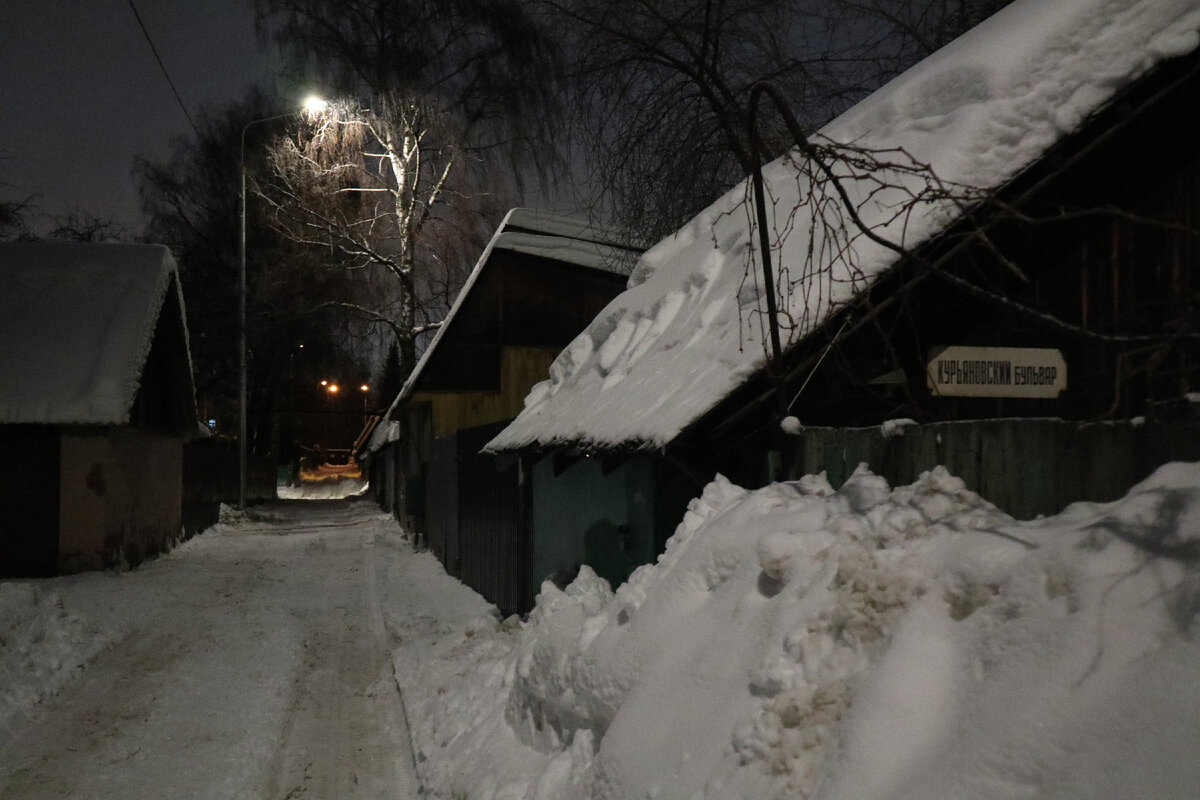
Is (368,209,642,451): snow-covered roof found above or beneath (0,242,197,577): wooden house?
above

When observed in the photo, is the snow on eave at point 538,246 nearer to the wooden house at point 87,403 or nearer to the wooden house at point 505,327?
the wooden house at point 505,327

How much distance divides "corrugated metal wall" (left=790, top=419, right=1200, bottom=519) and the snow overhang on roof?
10980 mm

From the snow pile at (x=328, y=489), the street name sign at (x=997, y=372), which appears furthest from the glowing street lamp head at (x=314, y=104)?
the snow pile at (x=328, y=489)

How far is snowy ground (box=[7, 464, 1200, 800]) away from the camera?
103 inches

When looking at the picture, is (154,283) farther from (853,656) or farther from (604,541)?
(853,656)

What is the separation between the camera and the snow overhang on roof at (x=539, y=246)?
1692cm

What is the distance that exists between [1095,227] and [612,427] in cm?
345

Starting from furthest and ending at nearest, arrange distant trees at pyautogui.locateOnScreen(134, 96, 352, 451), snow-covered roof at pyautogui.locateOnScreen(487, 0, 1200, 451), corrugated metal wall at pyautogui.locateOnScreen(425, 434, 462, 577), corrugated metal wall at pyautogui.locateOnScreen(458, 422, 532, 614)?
distant trees at pyautogui.locateOnScreen(134, 96, 352, 451)
corrugated metal wall at pyautogui.locateOnScreen(425, 434, 462, 577)
corrugated metal wall at pyautogui.locateOnScreen(458, 422, 532, 614)
snow-covered roof at pyautogui.locateOnScreen(487, 0, 1200, 451)

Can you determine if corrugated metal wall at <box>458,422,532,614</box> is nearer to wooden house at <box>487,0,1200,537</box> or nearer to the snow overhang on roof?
wooden house at <box>487,0,1200,537</box>

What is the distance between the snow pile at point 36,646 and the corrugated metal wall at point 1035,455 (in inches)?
253

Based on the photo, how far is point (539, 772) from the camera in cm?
481

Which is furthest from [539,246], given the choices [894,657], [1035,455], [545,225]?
[894,657]

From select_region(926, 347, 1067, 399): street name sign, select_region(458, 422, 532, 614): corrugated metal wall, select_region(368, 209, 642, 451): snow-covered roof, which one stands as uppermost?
select_region(368, 209, 642, 451): snow-covered roof

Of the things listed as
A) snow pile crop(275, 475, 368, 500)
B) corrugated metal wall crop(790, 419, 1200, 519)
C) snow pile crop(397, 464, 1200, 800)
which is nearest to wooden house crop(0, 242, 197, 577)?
snow pile crop(397, 464, 1200, 800)
